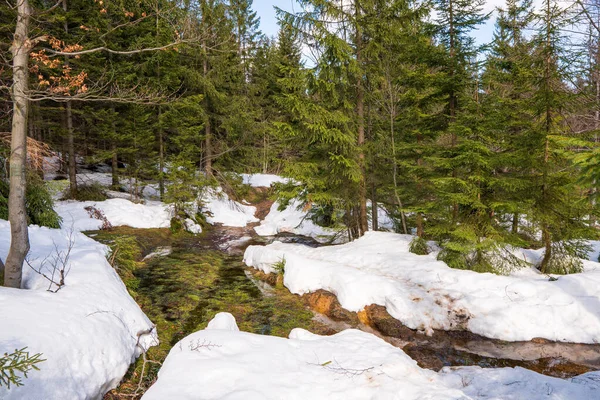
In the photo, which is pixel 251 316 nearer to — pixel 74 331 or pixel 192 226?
pixel 74 331

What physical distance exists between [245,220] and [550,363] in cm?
1803

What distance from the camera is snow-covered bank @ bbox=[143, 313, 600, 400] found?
3576 mm

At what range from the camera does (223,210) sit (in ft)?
70.1

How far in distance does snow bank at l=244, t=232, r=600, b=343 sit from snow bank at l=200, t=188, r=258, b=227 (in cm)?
1200

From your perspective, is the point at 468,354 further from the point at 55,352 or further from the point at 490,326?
the point at 55,352

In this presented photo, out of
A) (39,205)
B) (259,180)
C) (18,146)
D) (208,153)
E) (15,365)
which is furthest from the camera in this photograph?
(259,180)

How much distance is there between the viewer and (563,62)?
773cm

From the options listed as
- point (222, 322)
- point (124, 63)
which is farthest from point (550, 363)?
point (124, 63)

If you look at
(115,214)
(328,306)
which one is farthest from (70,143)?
(328,306)

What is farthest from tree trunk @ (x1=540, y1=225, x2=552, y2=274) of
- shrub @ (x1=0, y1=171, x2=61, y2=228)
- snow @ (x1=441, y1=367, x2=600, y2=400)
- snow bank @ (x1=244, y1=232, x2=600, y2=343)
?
shrub @ (x1=0, y1=171, x2=61, y2=228)

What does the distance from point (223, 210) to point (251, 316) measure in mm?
14745

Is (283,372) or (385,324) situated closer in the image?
(283,372)

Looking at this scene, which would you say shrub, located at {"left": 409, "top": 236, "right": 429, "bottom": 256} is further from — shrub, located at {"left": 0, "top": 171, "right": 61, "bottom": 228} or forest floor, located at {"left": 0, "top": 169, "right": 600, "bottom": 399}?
shrub, located at {"left": 0, "top": 171, "right": 61, "bottom": 228}

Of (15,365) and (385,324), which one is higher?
(15,365)
